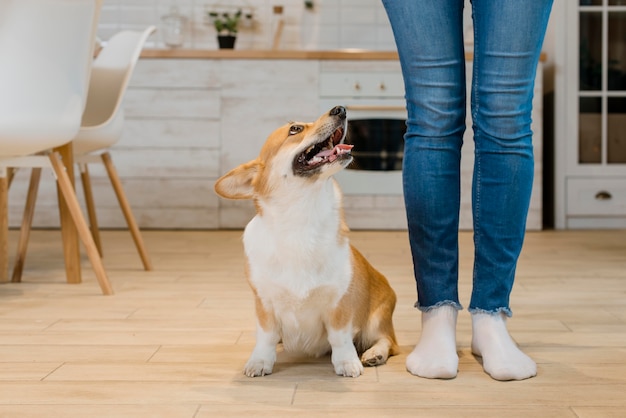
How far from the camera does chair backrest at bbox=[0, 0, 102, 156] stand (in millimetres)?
2117

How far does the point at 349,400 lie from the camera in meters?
1.24

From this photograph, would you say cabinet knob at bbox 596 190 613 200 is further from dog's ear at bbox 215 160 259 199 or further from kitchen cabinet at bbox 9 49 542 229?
dog's ear at bbox 215 160 259 199

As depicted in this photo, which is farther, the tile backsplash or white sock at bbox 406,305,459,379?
the tile backsplash

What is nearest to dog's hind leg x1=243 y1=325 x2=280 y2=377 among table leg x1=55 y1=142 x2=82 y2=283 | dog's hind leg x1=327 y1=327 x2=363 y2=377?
dog's hind leg x1=327 y1=327 x2=363 y2=377

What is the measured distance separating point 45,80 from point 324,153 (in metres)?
1.17

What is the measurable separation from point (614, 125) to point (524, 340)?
2.97 metres

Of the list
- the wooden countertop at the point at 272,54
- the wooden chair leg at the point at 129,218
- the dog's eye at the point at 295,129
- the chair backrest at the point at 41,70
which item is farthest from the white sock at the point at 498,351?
the wooden countertop at the point at 272,54

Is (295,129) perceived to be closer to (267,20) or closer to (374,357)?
(374,357)

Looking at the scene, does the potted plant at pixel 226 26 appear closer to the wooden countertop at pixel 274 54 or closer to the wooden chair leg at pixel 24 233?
the wooden countertop at pixel 274 54

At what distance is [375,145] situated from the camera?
4.21 metres

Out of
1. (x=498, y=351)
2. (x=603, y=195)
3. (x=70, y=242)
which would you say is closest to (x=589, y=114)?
(x=603, y=195)

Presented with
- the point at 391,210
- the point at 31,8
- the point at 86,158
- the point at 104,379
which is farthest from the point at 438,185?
the point at 391,210

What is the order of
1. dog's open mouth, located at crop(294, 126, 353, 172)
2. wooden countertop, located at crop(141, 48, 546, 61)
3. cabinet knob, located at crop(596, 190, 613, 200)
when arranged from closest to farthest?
dog's open mouth, located at crop(294, 126, 353, 172) < wooden countertop, located at crop(141, 48, 546, 61) < cabinet knob, located at crop(596, 190, 613, 200)

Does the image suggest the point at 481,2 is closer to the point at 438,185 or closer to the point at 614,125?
the point at 438,185
